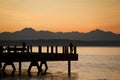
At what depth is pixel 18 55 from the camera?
37625 millimetres

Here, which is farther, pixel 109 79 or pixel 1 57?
pixel 109 79

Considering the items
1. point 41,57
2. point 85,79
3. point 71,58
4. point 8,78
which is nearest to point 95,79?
point 85,79

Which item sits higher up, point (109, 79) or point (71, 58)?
point (71, 58)

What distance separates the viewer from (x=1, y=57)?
37.3 m

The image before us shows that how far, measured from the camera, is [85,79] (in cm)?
3941

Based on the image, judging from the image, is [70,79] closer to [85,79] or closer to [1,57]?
[85,79]

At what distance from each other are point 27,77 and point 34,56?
7.70 feet

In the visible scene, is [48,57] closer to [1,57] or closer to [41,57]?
[41,57]

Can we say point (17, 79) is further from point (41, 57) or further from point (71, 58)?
point (71, 58)

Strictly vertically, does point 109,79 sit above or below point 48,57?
below

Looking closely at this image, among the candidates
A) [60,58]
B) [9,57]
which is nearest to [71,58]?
[60,58]

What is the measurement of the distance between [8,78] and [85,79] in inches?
319

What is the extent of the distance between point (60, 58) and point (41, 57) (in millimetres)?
1969

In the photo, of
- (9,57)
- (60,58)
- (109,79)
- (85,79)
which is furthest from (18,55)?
(109,79)
